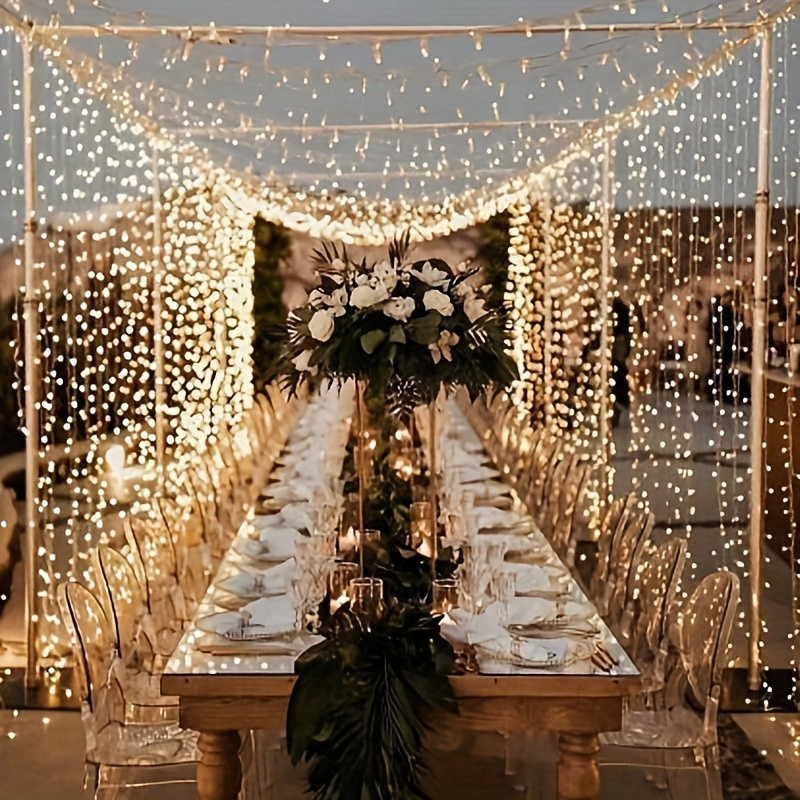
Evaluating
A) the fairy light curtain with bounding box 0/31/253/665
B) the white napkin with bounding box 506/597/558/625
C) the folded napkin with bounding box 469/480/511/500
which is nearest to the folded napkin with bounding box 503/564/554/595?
the white napkin with bounding box 506/597/558/625

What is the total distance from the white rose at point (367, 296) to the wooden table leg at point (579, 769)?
1.31 meters

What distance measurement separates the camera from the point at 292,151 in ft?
Result: 27.4

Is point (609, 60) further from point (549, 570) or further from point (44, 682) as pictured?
point (44, 682)

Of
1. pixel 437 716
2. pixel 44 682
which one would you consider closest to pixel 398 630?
pixel 437 716

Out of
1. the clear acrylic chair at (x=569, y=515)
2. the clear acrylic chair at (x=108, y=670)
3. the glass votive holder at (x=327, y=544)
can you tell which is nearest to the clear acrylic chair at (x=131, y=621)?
the clear acrylic chair at (x=108, y=670)

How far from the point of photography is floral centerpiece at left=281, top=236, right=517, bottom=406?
3.21 m

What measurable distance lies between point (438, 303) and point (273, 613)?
101 cm

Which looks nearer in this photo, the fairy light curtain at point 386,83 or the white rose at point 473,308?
the white rose at point 473,308

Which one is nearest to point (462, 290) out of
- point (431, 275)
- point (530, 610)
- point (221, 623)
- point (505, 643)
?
point (431, 275)

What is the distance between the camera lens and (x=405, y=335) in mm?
3186

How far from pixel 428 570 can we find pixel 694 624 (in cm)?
87

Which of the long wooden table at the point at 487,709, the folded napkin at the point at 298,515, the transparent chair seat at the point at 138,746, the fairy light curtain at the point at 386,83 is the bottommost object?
the transparent chair seat at the point at 138,746

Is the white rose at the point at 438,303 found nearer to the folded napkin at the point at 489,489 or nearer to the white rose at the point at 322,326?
the white rose at the point at 322,326

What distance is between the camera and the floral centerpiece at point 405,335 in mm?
3205
